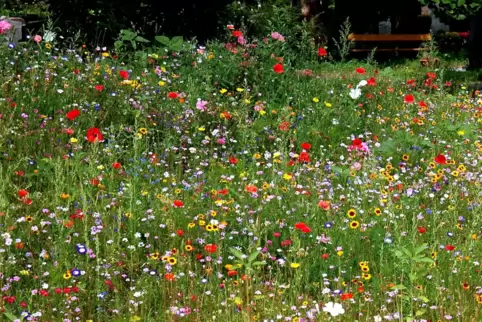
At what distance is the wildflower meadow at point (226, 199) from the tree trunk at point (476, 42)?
8404 millimetres

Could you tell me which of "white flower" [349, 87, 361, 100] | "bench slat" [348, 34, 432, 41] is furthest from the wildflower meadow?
"bench slat" [348, 34, 432, 41]

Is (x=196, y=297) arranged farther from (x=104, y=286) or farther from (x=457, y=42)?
(x=457, y=42)

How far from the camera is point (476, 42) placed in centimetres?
A: 1616

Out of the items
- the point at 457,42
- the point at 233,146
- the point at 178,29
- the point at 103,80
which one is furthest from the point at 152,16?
the point at 457,42

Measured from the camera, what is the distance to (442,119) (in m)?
7.82

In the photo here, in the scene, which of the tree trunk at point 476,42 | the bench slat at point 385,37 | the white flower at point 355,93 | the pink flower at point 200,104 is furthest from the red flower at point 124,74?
the bench slat at point 385,37

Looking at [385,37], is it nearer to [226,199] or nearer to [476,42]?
[476,42]

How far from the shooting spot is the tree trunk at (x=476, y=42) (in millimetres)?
16141

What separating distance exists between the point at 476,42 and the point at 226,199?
1289cm

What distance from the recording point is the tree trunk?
53.0 ft

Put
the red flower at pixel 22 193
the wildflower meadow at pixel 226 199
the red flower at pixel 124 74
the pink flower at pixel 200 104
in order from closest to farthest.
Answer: the wildflower meadow at pixel 226 199 → the red flower at pixel 22 193 → the pink flower at pixel 200 104 → the red flower at pixel 124 74

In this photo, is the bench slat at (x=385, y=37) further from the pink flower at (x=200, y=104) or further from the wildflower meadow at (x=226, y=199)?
the pink flower at (x=200, y=104)

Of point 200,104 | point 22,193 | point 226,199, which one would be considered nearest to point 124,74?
point 200,104

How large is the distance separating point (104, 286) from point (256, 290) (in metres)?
0.80
